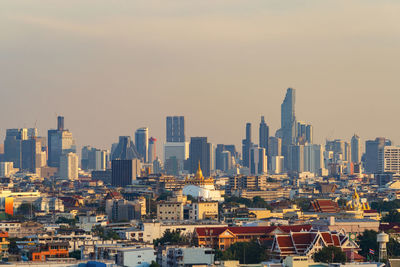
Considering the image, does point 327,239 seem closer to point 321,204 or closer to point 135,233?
point 135,233

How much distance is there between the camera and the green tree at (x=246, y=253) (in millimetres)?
78938

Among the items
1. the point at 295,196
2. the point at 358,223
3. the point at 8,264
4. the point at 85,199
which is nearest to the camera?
the point at 8,264

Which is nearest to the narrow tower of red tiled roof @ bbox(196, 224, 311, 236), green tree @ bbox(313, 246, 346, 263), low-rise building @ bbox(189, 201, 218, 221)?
green tree @ bbox(313, 246, 346, 263)

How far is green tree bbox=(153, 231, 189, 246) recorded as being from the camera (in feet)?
302

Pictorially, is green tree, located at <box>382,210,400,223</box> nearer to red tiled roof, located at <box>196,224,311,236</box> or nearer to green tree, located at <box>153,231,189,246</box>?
red tiled roof, located at <box>196,224,311,236</box>

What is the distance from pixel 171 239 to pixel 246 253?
13.8 metres

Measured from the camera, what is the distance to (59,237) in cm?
8944

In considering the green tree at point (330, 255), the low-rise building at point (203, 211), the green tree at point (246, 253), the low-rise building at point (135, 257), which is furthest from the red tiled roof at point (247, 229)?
the low-rise building at point (203, 211)

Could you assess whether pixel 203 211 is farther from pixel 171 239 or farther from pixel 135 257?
pixel 135 257

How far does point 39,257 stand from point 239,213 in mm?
53198

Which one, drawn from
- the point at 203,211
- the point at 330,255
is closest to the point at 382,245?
the point at 330,255

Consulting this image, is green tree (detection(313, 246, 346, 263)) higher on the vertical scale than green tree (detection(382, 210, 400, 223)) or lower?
lower

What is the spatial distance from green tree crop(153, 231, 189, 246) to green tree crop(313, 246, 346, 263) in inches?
672

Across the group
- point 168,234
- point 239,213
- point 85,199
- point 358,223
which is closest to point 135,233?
point 168,234
